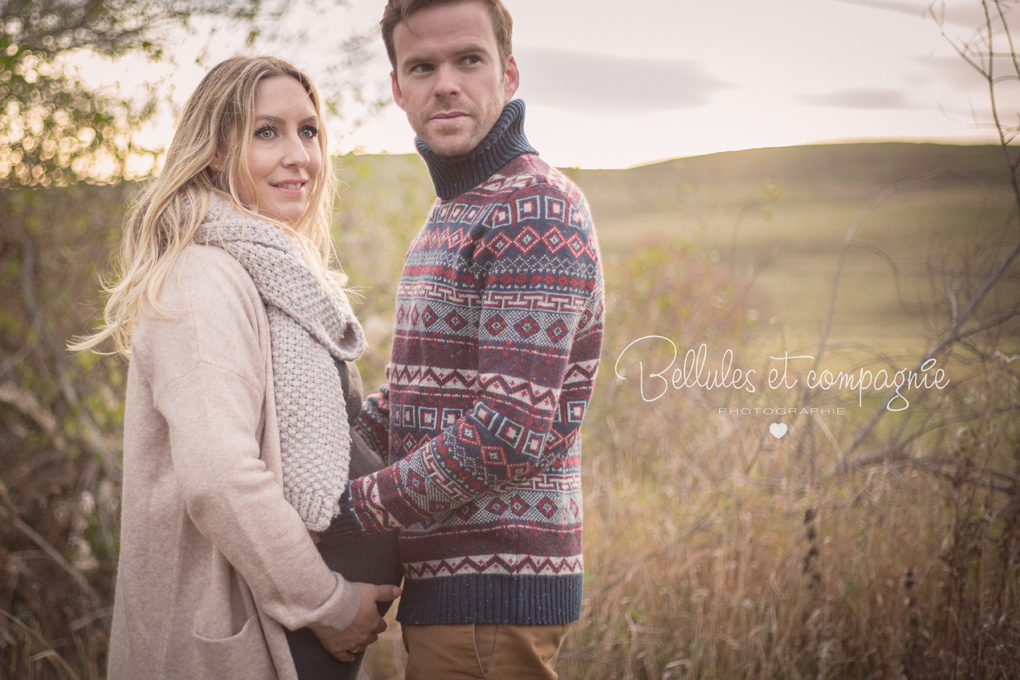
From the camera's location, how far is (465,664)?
149cm

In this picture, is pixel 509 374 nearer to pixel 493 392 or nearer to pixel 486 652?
pixel 493 392

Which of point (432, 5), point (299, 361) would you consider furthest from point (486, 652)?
point (432, 5)

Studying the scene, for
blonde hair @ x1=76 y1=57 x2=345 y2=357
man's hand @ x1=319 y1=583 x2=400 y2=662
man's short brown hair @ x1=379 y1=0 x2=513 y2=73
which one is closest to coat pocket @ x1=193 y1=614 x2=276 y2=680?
man's hand @ x1=319 y1=583 x2=400 y2=662

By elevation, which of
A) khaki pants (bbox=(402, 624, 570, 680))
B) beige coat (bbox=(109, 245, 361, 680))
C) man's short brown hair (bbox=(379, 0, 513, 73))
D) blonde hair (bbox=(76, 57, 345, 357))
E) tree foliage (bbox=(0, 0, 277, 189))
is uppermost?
tree foliage (bbox=(0, 0, 277, 189))

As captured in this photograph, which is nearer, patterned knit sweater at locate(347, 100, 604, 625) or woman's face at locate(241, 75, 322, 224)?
patterned knit sweater at locate(347, 100, 604, 625)

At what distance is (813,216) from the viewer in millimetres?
4000

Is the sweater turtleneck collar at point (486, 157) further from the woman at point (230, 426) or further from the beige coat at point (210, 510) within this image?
the beige coat at point (210, 510)

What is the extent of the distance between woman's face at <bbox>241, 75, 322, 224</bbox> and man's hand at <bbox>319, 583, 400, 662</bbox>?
99cm

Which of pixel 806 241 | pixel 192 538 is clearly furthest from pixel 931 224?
pixel 192 538

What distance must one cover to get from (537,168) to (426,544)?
911 millimetres

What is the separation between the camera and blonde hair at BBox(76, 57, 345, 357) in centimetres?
154

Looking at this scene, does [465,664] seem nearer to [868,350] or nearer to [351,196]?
[868,350]

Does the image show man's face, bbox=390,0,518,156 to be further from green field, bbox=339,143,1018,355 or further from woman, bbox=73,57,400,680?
green field, bbox=339,143,1018,355

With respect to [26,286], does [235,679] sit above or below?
below
